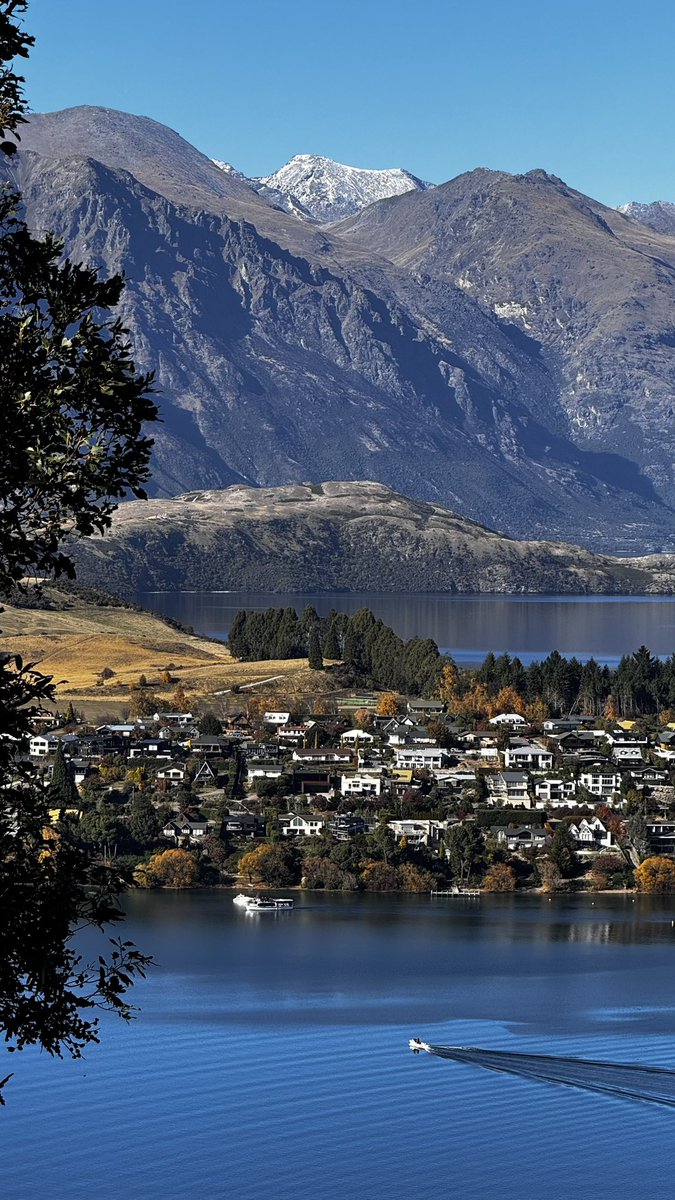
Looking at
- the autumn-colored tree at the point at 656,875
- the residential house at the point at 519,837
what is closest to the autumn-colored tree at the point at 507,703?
the residential house at the point at 519,837

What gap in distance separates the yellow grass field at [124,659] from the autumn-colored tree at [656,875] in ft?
113

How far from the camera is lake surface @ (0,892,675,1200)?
39.2 meters

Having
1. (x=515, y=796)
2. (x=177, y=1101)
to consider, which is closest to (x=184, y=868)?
(x=515, y=796)

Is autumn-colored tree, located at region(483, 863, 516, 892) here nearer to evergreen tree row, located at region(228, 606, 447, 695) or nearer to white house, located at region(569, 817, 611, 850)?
Answer: white house, located at region(569, 817, 611, 850)

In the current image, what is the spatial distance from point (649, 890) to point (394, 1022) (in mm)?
27584

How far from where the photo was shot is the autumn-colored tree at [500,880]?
255 feet

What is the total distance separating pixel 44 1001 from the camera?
1434cm

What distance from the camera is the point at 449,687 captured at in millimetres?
119875

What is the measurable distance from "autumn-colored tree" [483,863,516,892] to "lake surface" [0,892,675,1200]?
6344 mm

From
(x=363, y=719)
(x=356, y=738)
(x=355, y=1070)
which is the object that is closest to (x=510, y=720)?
(x=363, y=719)

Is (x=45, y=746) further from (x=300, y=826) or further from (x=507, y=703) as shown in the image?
(x=507, y=703)

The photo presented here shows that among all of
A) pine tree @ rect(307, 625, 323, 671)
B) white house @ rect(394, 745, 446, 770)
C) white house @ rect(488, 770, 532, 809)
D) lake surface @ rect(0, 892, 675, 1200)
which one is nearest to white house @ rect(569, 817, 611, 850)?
white house @ rect(488, 770, 532, 809)

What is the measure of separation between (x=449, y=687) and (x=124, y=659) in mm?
33988

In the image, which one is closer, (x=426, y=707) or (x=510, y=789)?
(x=510, y=789)
